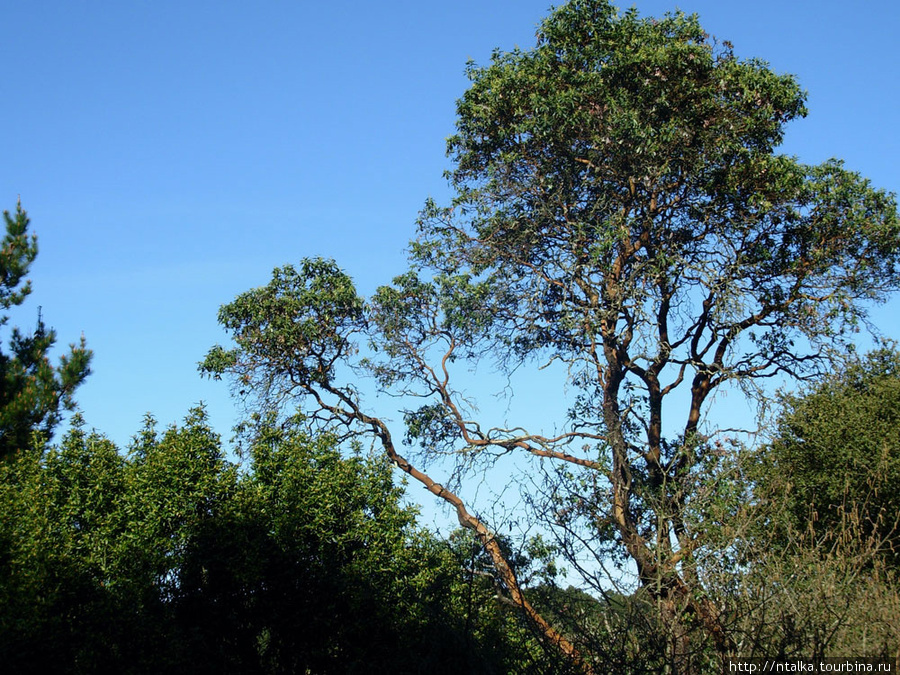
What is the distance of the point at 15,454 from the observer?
668 inches

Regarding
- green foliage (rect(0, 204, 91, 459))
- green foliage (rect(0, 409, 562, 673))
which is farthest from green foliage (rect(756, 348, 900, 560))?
green foliage (rect(0, 204, 91, 459))

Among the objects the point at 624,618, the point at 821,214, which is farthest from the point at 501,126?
the point at 624,618

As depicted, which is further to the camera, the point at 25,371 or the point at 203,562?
the point at 25,371

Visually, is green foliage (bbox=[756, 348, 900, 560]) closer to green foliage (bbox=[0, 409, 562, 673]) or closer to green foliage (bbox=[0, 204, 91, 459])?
green foliage (bbox=[0, 409, 562, 673])

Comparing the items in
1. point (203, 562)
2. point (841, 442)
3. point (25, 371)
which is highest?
point (25, 371)

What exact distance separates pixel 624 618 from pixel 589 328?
9.85 metres

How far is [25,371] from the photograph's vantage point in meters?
18.4

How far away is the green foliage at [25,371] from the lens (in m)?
17.4

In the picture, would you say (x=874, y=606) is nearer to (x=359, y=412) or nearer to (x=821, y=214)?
(x=821, y=214)

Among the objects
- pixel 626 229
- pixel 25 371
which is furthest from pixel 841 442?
pixel 25 371

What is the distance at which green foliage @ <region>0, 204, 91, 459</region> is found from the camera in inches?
686

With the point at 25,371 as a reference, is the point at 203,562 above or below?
below

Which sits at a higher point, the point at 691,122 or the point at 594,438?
the point at 691,122

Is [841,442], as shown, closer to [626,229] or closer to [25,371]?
[626,229]
